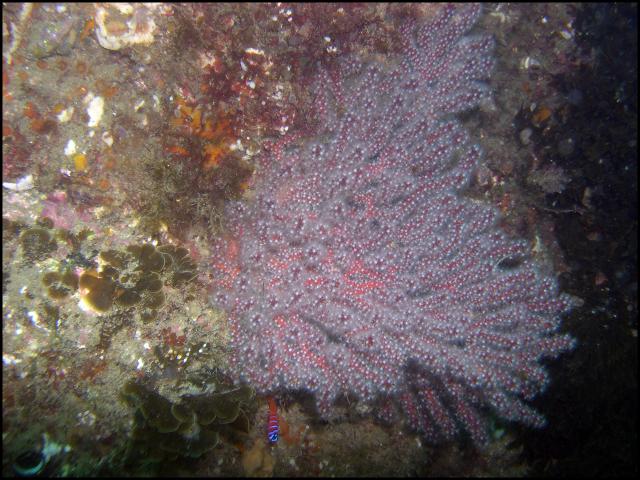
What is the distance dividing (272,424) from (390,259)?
72.3 inches

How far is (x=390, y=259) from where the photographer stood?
3047 mm

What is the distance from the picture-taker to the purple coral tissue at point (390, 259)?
3.01m

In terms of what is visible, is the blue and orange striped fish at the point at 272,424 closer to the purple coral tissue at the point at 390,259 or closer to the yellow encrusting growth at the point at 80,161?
the purple coral tissue at the point at 390,259

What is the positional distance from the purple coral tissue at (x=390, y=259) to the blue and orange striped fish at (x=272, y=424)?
41 centimetres

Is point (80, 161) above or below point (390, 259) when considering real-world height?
above

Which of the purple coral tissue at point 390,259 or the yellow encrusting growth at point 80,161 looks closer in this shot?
the yellow encrusting growth at point 80,161

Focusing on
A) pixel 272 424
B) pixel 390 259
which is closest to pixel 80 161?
pixel 390 259

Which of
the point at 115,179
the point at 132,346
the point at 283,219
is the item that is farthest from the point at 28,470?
the point at 283,219

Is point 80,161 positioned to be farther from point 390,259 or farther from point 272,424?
point 272,424

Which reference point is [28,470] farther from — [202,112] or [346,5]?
[346,5]

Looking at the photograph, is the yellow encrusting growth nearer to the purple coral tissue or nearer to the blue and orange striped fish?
the purple coral tissue

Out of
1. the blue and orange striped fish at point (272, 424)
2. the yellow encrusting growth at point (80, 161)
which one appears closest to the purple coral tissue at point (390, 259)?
the blue and orange striped fish at point (272, 424)

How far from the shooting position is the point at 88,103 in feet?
9.45

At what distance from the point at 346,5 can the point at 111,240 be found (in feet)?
9.22
